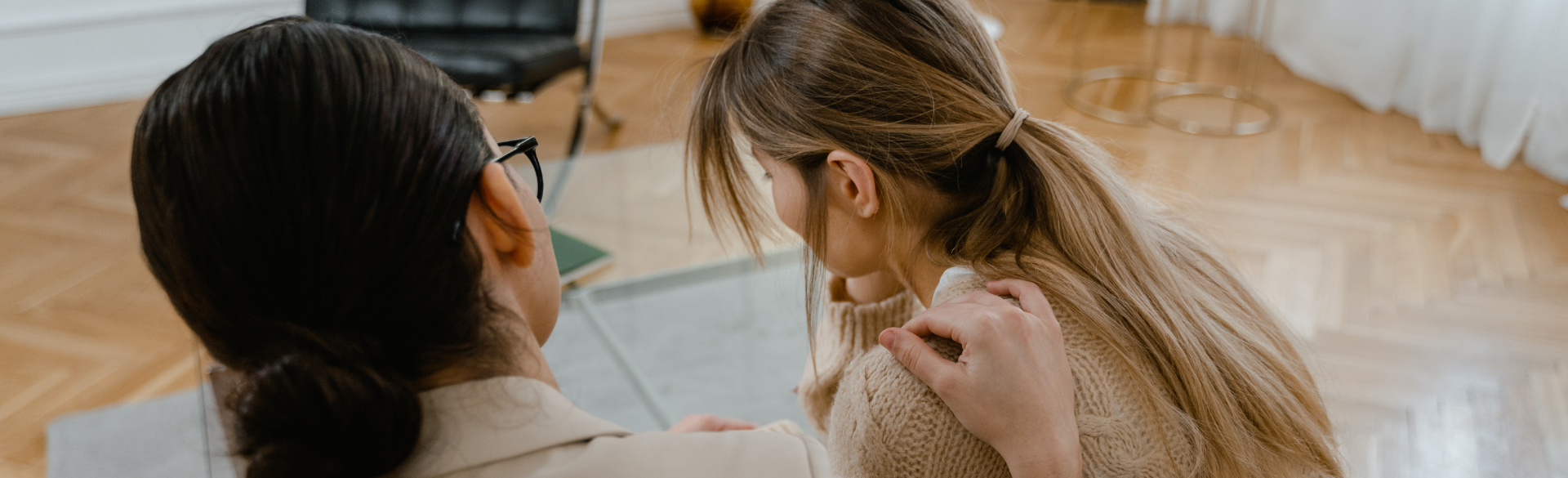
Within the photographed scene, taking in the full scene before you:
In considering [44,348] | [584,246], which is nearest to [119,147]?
[44,348]

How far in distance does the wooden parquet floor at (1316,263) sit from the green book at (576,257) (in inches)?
4.0

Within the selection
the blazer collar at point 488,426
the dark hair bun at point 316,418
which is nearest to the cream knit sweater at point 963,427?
the blazer collar at point 488,426

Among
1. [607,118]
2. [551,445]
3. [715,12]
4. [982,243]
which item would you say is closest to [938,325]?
[982,243]

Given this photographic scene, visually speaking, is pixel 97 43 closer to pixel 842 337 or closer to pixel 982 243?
pixel 842 337

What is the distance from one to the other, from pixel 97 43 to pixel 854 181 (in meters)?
3.42

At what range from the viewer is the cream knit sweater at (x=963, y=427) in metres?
0.80

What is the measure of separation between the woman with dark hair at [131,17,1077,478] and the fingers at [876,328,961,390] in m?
0.16

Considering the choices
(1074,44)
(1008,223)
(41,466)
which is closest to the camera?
(1008,223)

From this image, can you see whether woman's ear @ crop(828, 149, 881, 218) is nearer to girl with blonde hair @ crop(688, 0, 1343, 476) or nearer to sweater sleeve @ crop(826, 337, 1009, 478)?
girl with blonde hair @ crop(688, 0, 1343, 476)

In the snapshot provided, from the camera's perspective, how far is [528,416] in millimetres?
618

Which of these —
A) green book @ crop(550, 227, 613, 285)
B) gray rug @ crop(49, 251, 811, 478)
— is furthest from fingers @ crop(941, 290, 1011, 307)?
green book @ crop(550, 227, 613, 285)

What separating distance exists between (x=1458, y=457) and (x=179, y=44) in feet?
12.4

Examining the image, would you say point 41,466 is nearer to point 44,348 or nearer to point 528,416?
point 44,348

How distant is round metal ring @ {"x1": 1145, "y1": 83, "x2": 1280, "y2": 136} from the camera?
3.23 metres
